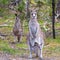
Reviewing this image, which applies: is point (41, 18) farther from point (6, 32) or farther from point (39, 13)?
point (6, 32)

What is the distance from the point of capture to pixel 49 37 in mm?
12625

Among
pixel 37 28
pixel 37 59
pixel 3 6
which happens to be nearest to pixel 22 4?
pixel 3 6

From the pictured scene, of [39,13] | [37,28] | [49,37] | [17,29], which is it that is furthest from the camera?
[39,13]

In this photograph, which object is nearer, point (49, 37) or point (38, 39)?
point (38, 39)

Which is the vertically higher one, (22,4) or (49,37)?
(22,4)

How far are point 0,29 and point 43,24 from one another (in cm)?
216

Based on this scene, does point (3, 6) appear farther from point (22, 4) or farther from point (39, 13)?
point (39, 13)

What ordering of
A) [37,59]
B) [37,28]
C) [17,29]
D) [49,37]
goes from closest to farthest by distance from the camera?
1. [37,59]
2. [37,28]
3. [17,29]
4. [49,37]

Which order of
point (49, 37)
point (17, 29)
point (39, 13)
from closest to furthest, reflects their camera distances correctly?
point (17, 29), point (49, 37), point (39, 13)

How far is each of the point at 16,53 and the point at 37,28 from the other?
100 cm

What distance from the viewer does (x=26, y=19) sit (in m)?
14.7

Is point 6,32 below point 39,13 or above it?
below

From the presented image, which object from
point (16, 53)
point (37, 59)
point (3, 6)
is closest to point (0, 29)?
point (3, 6)

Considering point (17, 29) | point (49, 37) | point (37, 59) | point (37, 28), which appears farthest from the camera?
point (49, 37)
